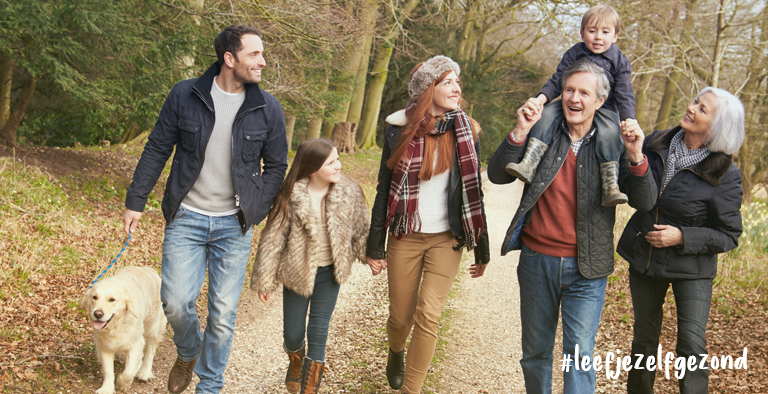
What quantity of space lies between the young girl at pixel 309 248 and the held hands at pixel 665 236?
1.98 m

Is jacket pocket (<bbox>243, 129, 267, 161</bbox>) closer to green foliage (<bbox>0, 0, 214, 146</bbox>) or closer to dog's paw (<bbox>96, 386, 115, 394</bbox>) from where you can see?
dog's paw (<bbox>96, 386, 115, 394</bbox>)

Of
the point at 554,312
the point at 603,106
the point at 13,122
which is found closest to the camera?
the point at 554,312

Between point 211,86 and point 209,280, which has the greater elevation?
point 211,86

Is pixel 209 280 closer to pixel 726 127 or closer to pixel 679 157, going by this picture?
pixel 679 157

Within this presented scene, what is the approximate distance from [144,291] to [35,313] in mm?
1446

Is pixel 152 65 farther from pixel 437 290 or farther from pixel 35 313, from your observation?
pixel 437 290

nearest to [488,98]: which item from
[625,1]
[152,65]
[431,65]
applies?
[625,1]

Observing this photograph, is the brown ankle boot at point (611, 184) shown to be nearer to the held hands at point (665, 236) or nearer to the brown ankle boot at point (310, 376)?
the held hands at point (665, 236)

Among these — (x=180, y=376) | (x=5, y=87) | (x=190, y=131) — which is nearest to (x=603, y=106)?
(x=190, y=131)

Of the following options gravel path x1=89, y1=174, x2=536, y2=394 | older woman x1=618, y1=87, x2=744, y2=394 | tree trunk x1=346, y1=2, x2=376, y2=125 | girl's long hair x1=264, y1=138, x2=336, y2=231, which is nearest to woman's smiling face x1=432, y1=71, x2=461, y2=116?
girl's long hair x1=264, y1=138, x2=336, y2=231

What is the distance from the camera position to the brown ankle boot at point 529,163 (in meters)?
3.18

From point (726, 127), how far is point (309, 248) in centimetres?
275

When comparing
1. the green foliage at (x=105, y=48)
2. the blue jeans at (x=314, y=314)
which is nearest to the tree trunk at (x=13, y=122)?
the green foliage at (x=105, y=48)

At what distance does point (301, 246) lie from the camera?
146 inches
